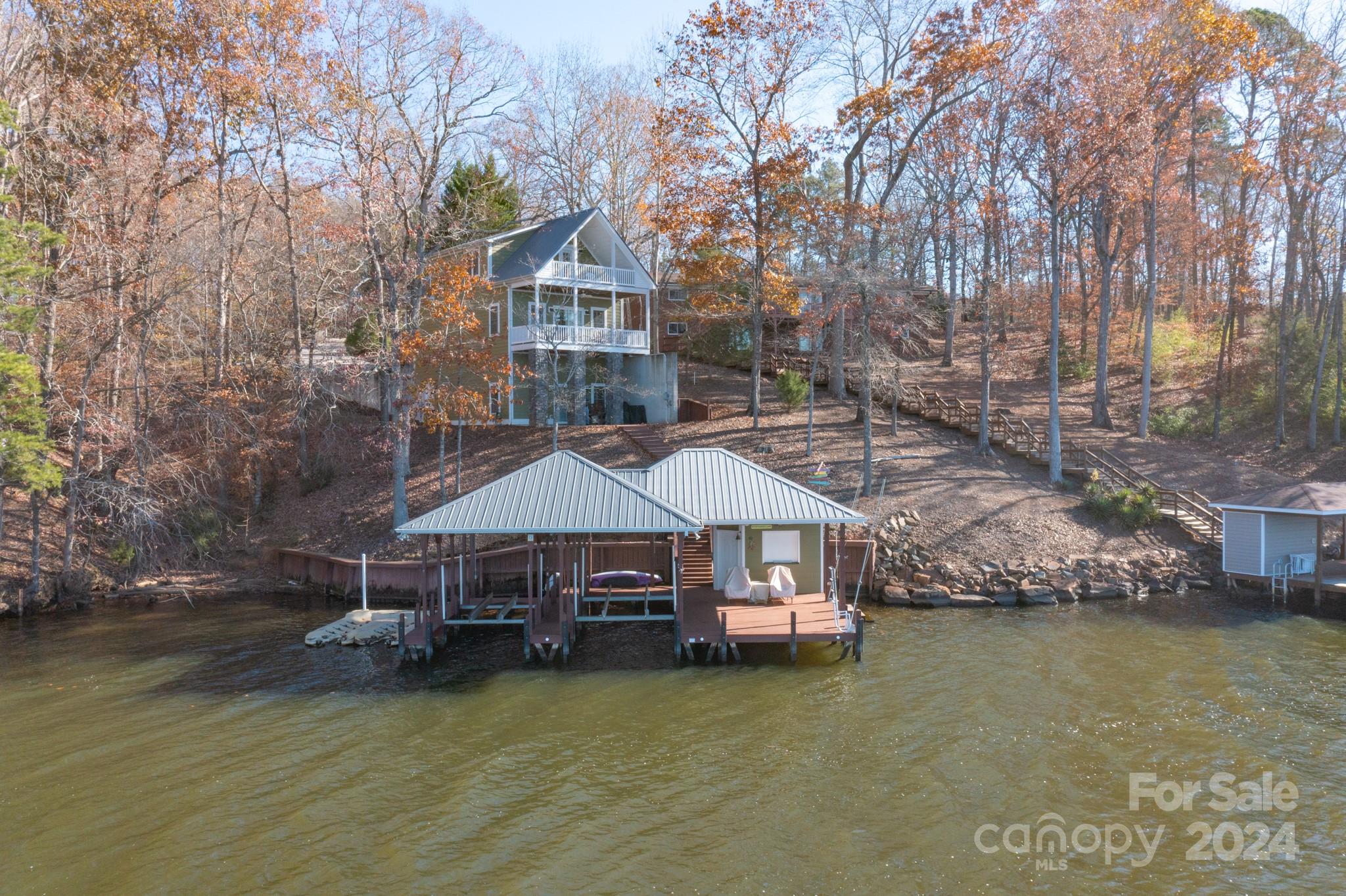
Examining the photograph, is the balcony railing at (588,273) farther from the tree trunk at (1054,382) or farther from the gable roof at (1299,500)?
the gable roof at (1299,500)

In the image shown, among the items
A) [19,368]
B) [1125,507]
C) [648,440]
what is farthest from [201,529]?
[1125,507]

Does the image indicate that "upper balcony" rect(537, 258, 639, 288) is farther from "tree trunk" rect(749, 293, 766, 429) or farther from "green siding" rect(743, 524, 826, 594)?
"green siding" rect(743, 524, 826, 594)

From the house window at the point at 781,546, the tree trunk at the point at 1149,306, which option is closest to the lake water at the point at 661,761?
A: the house window at the point at 781,546

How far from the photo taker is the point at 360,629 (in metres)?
20.6

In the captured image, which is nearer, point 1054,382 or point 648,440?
point 1054,382

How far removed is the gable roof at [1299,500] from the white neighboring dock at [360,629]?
887 inches

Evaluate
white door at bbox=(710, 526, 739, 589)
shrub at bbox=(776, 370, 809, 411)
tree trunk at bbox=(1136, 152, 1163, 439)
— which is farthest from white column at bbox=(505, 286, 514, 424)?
tree trunk at bbox=(1136, 152, 1163, 439)

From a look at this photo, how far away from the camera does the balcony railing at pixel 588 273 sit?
1348 inches

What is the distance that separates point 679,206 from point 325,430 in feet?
52.9

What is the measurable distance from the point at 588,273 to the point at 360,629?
19.9 meters

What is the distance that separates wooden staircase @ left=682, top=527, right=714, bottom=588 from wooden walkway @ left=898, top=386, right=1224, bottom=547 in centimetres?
1362

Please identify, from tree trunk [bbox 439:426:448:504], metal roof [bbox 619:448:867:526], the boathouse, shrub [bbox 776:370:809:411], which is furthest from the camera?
shrub [bbox 776:370:809:411]

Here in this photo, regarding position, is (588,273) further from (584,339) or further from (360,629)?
(360,629)

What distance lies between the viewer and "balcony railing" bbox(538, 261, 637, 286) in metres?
34.2
